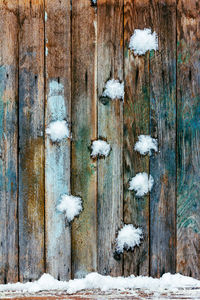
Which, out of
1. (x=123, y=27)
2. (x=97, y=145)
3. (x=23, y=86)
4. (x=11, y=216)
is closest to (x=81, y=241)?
(x=11, y=216)

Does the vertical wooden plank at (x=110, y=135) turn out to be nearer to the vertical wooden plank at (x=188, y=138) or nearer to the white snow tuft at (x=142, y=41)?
the white snow tuft at (x=142, y=41)

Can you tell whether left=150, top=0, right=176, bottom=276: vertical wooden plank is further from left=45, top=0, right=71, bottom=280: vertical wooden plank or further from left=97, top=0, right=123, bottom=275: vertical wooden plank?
left=45, top=0, right=71, bottom=280: vertical wooden plank

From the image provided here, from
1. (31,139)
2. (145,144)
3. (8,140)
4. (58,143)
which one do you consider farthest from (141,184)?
(8,140)

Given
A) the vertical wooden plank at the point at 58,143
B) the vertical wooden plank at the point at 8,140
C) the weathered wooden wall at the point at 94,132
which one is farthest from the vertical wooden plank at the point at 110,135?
the vertical wooden plank at the point at 8,140

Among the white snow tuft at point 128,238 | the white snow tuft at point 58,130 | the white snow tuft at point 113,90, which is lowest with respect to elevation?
the white snow tuft at point 128,238

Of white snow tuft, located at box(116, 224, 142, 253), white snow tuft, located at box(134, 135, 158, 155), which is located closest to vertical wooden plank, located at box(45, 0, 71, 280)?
white snow tuft, located at box(116, 224, 142, 253)
